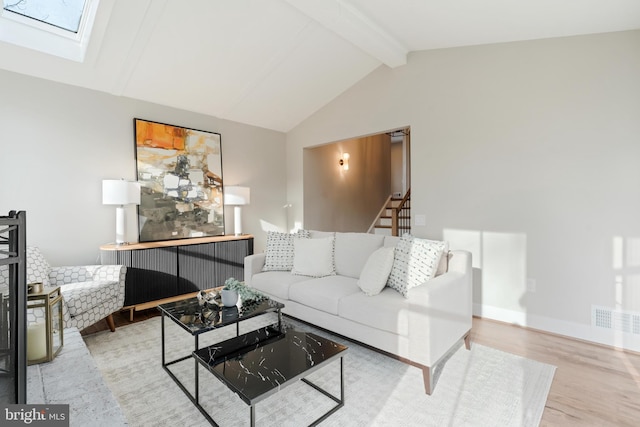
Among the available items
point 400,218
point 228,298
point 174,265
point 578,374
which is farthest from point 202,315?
point 400,218

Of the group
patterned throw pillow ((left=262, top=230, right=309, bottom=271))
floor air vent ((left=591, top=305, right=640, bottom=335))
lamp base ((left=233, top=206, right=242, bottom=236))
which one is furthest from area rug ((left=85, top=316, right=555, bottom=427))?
lamp base ((left=233, top=206, right=242, bottom=236))

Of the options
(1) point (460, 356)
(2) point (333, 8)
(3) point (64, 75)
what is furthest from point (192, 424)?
(3) point (64, 75)

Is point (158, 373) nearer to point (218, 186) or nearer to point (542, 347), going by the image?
point (218, 186)

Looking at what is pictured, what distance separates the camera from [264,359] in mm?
1772

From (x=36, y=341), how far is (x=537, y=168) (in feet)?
12.6

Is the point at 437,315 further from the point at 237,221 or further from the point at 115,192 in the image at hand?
the point at 115,192

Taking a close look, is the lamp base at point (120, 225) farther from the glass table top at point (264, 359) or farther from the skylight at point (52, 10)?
the glass table top at point (264, 359)

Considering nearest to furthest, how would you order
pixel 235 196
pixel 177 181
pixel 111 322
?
1. pixel 111 322
2. pixel 177 181
3. pixel 235 196

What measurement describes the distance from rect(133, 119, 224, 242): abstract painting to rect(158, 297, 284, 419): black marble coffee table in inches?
71.4

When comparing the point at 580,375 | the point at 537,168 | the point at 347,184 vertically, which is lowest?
the point at 580,375

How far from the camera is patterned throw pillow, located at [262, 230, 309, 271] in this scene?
346cm

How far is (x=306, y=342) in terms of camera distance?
1968 mm

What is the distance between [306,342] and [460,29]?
3.09 metres

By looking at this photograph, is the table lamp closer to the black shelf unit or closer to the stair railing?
the stair railing
